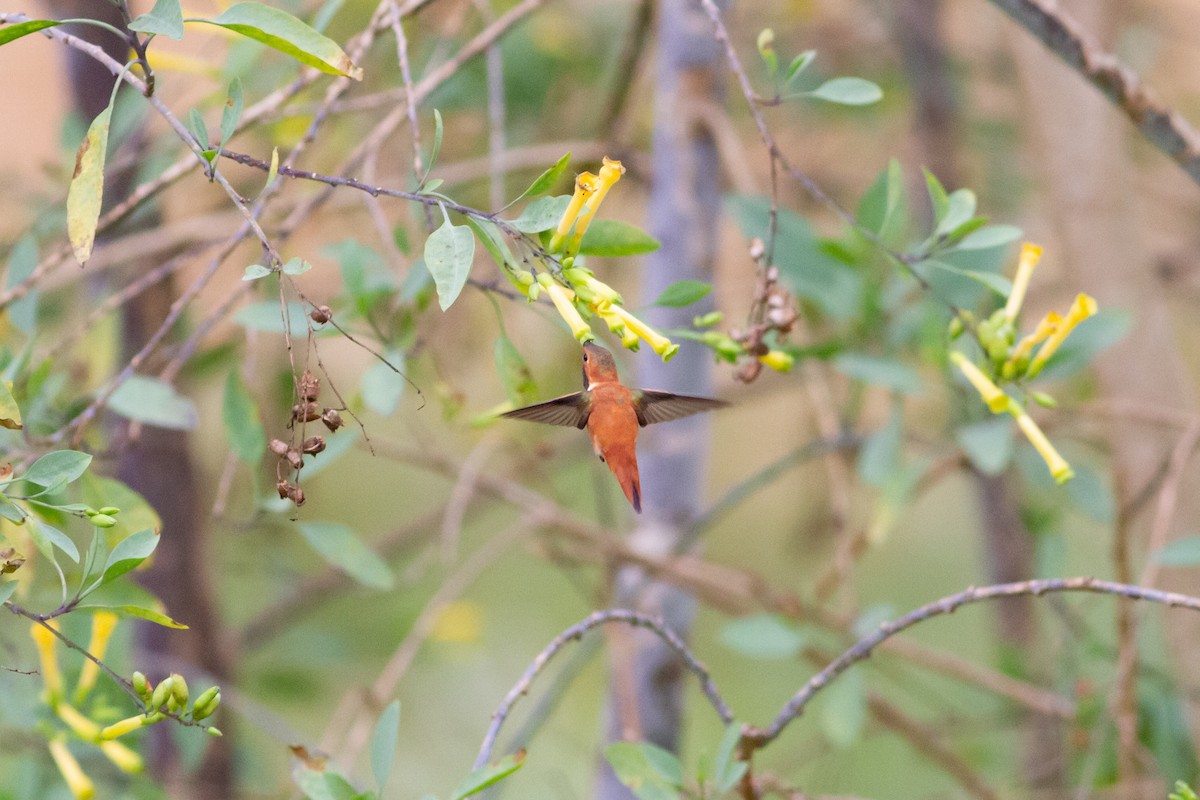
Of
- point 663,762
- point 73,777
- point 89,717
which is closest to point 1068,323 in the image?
point 663,762

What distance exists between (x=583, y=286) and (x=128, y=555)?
0.27 m

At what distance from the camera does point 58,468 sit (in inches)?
20.8

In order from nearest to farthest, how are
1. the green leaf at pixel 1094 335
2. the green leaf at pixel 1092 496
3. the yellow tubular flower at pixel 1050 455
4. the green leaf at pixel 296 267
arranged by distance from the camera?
the green leaf at pixel 296 267
the yellow tubular flower at pixel 1050 455
the green leaf at pixel 1094 335
the green leaf at pixel 1092 496

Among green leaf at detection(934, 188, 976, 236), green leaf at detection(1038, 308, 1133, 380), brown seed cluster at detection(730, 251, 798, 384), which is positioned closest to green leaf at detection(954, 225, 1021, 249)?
green leaf at detection(934, 188, 976, 236)

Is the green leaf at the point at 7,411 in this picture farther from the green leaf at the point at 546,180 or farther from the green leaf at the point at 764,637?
the green leaf at the point at 764,637

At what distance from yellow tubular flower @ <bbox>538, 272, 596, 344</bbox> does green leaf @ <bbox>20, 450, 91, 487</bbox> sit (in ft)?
0.77

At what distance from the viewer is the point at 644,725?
45.8 inches

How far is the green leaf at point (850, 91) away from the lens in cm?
66

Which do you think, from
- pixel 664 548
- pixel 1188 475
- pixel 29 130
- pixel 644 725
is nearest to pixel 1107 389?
pixel 1188 475

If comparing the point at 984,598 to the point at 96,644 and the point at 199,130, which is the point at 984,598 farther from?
the point at 96,644

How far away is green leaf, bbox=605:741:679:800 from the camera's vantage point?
64 centimetres

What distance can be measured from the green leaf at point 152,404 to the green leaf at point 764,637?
56 centimetres

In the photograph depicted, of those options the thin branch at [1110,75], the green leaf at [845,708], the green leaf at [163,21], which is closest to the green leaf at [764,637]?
the green leaf at [845,708]

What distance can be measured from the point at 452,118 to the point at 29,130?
4.50ft
